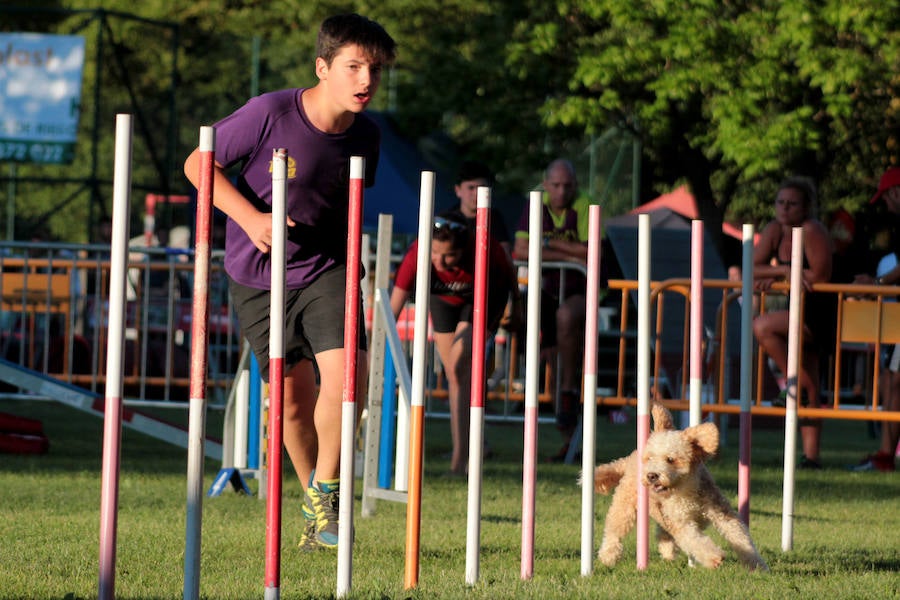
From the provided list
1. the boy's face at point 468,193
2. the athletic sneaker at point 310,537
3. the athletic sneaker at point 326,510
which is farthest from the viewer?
the boy's face at point 468,193

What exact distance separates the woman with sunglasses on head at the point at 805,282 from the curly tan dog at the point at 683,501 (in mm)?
4919

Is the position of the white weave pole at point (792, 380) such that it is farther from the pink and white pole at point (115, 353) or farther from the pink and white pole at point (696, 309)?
the pink and white pole at point (115, 353)

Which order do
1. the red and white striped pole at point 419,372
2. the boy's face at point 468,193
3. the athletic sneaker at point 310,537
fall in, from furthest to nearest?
the boy's face at point 468,193 → the athletic sneaker at point 310,537 → the red and white striped pole at point 419,372

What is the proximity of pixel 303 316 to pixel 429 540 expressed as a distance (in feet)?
4.05

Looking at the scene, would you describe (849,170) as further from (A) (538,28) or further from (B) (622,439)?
(B) (622,439)

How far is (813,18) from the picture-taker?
2441cm

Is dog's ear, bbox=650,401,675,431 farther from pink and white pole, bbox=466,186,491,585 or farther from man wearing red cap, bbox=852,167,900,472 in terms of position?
man wearing red cap, bbox=852,167,900,472

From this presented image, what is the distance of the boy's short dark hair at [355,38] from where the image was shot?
619cm

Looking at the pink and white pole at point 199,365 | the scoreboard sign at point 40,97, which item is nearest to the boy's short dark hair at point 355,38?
the pink and white pole at point 199,365

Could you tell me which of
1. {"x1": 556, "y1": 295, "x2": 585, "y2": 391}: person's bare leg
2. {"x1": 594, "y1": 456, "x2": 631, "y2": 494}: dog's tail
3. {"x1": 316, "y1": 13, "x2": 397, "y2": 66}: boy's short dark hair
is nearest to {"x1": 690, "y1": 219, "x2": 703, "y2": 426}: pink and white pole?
{"x1": 594, "y1": 456, "x2": 631, "y2": 494}: dog's tail

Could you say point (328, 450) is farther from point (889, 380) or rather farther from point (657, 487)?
point (889, 380)

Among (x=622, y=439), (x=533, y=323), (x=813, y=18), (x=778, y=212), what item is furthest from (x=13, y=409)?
(x=813, y=18)

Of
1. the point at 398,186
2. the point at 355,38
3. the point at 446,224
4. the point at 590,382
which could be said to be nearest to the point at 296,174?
the point at 355,38

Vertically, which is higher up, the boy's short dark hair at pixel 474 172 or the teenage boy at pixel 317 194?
the boy's short dark hair at pixel 474 172
